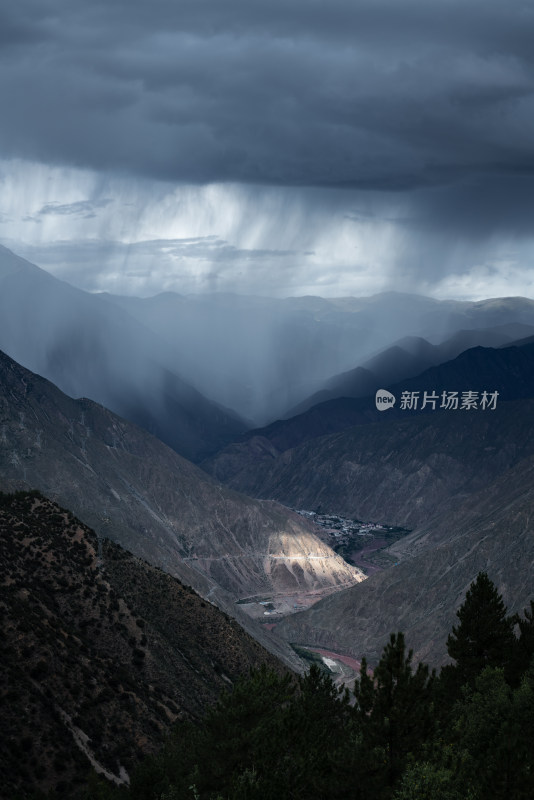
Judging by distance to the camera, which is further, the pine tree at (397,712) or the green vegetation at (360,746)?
the pine tree at (397,712)

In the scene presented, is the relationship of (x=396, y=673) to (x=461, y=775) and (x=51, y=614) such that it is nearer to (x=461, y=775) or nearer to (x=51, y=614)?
(x=461, y=775)

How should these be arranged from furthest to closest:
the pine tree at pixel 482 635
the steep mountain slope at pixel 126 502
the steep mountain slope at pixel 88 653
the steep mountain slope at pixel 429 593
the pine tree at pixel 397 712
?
the steep mountain slope at pixel 126 502
the steep mountain slope at pixel 429 593
the pine tree at pixel 482 635
the steep mountain slope at pixel 88 653
the pine tree at pixel 397 712

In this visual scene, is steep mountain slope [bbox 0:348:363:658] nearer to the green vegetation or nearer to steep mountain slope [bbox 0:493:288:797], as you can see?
steep mountain slope [bbox 0:493:288:797]

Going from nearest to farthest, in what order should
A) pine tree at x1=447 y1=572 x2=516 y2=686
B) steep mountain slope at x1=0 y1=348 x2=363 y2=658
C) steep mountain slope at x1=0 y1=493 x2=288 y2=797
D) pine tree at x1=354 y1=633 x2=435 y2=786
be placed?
pine tree at x1=354 y1=633 x2=435 y2=786
steep mountain slope at x1=0 y1=493 x2=288 y2=797
pine tree at x1=447 y1=572 x2=516 y2=686
steep mountain slope at x1=0 y1=348 x2=363 y2=658

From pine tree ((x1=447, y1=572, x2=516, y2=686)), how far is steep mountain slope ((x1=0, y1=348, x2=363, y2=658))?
251ft

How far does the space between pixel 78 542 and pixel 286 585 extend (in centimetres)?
11980

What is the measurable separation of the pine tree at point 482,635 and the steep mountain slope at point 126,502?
76467 millimetres

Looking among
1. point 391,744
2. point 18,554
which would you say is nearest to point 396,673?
point 391,744

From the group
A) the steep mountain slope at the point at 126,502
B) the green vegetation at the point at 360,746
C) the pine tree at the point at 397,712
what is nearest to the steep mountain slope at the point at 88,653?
the green vegetation at the point at 360,746

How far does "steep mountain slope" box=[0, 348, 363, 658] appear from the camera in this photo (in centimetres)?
14262

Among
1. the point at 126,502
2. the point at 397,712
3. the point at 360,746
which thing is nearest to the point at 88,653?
the point at 397,712

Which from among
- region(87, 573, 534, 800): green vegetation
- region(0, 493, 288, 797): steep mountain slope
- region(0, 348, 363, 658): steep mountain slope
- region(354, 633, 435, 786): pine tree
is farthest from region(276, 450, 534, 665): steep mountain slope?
region(354, 633, 435, 786): pine tree

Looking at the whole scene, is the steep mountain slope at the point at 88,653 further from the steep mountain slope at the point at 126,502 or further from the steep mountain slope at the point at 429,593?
the steep mountain slope at the point at 429,593

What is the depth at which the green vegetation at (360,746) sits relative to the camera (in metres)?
30.6
